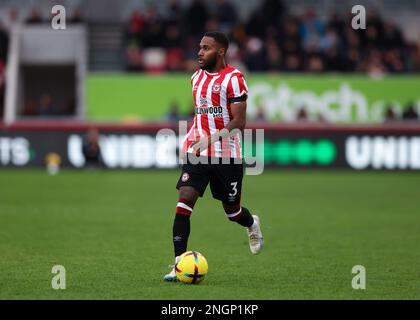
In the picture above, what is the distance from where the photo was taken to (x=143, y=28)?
99.1 ft

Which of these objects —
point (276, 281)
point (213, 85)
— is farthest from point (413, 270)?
point (213, 85)

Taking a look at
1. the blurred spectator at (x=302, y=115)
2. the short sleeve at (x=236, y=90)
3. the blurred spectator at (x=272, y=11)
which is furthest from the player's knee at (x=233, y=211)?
the blurred spectator at (x=272, y=11)

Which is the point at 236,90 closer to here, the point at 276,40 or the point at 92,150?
the point at 92,150

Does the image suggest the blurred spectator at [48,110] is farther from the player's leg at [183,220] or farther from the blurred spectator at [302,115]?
the player's leg at [183,220]

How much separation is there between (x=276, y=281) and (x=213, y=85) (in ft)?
6.60

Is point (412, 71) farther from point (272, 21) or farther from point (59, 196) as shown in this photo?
point (59, 196)

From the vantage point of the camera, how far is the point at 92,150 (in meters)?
25.9

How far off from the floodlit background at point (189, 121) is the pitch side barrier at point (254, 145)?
38 millimetres

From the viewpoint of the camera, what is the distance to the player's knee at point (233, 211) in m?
10.1

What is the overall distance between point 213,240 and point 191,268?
3913 mm

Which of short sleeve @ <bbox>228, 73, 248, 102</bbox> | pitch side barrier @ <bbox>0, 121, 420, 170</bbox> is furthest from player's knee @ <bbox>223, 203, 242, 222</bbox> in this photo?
pitch side barrier @ <bbox>0, 121, 420, 170</bbox>

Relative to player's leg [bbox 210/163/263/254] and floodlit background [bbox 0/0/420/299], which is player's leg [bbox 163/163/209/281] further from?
floodlit background [bbox 0/0/420/299]

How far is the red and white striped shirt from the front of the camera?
9688mm

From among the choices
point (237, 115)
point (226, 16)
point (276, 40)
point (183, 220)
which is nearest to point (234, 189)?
point (183, 220)
